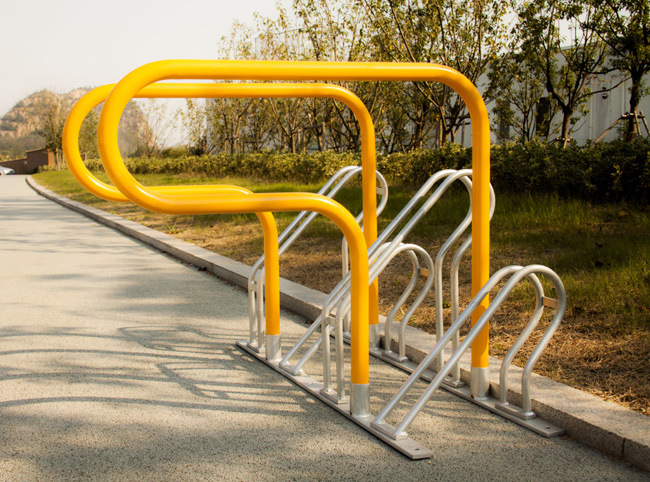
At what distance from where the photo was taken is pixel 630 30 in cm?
927

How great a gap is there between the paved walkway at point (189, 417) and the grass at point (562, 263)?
650 millimetres

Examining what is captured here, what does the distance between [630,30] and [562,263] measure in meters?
Result: 5.66

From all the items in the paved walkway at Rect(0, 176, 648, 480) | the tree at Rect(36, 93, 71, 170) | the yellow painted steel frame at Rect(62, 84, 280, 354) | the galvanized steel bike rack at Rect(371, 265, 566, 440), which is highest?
the tree at Rect(36, 93, 71, 170)

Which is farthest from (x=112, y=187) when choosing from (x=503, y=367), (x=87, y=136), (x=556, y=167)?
(x=87, y=136)

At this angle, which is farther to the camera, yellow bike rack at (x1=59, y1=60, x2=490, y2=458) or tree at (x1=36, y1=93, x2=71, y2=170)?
tree at (x1=36, y1=93, x2=71, y2=170)

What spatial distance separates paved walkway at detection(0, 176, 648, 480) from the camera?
8.34 feet

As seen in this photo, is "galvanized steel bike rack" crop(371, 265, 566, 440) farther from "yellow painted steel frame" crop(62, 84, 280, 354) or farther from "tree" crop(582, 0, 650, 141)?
"tree" crop(582, 0, 650, 141)

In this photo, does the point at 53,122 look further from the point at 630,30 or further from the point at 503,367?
the point at 503,367

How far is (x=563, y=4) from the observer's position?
1019cm

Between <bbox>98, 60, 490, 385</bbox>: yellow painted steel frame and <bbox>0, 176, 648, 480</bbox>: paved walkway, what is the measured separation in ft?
1.37

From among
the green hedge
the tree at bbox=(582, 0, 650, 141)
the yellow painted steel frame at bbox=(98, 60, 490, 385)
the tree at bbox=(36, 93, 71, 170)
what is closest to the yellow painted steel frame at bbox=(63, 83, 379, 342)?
the yellow painted steel frame at bbox=(98, 60, 490, 385)

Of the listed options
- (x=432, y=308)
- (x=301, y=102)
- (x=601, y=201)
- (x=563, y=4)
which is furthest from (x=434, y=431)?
(x=301, y=102)

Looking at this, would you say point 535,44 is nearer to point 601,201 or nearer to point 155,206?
point 601,201

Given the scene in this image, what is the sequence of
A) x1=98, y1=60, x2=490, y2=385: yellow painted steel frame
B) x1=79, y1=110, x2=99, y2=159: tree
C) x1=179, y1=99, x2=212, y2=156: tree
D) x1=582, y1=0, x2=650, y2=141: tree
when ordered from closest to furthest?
1. x1=98, y1=60, x2=490, y2=385: yellow painted steel frame
2. x1=582, y1=0, x2=650, y2=141: tree
3. x1=179, y1=99, x2=212, y2=156: tree
4. x1=79, y1=110, x2=99, y2=159: tree
